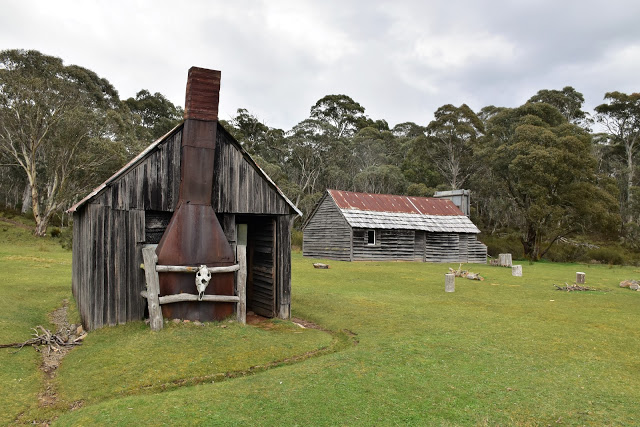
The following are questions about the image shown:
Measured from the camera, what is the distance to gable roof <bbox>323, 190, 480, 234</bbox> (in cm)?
3369

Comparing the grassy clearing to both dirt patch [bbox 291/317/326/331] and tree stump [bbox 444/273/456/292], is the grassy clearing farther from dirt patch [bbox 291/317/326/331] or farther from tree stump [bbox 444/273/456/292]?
tree stump [bbox 444/273/456/292]

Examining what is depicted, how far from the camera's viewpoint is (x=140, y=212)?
10359 millimetres

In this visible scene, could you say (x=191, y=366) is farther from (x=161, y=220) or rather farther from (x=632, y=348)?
(x=632, y=348)

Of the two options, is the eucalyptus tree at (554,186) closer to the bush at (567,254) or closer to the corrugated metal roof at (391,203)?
the bush at (567,254)

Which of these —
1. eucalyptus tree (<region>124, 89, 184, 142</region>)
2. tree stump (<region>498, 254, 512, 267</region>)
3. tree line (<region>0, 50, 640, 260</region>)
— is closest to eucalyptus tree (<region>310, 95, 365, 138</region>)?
tree line (<region>0, 50, 640, 260</region>)

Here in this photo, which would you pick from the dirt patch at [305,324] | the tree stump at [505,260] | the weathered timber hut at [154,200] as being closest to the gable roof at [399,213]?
the tree stump at [505,260]

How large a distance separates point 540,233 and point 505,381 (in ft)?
125

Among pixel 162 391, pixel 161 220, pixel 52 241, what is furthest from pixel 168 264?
pixel 52 241

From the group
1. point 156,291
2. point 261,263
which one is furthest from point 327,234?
point 156,291

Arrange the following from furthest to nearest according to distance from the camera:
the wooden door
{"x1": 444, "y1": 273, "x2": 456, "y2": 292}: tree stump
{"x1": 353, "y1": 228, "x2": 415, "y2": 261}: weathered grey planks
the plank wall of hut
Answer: {"x1": 353, "y1": 228, "x2": 415, "y2": 261}: weathered grey planks
{"x1": 444, "y1": 273, "x2": 456, "y2": 292}: tree stump
the wooden door
the plank wall of hut

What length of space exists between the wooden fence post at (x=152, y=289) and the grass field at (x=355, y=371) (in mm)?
313

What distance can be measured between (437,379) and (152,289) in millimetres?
6111

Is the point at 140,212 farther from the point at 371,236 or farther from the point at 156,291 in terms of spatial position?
the point at 371,236

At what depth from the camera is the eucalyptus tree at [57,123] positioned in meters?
37.6
